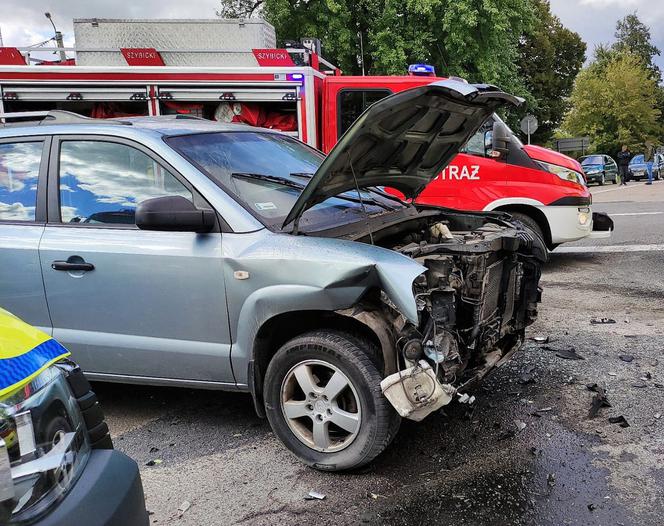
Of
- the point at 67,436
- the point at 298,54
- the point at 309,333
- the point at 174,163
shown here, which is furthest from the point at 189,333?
the point at 298,54

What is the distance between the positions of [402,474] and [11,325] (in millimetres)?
2085

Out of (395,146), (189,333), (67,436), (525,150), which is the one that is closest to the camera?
(67,436)

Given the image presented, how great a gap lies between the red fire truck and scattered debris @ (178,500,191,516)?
5.63 meters

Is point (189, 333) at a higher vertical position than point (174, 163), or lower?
lower

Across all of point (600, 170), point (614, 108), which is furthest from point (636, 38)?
point (600, 170)

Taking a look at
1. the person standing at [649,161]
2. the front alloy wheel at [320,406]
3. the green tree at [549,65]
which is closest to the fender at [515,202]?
the front alloy wheel at [320,406]

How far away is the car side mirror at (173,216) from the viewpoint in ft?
9.88

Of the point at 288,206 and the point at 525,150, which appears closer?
the point at 288,206

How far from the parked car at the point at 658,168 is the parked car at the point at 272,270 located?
30.4 meters

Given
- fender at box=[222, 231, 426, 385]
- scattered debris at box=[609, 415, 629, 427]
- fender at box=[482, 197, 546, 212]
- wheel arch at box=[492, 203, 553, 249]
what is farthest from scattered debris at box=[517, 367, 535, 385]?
wheel arch at box=[492, 203, 553, 249]

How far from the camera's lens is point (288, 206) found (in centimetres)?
350

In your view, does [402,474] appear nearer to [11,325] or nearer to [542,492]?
[542,492]

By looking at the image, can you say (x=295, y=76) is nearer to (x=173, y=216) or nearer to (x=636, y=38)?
(x=173, y=216)

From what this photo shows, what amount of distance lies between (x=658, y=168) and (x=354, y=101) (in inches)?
1103
